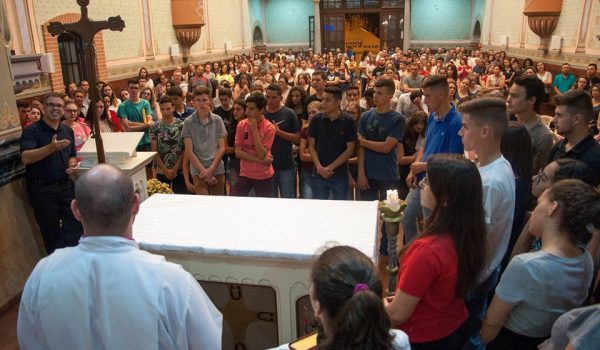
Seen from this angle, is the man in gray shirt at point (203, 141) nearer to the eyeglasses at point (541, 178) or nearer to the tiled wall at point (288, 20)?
the eyeglasses at point (541, 178)

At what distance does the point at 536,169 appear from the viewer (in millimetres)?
3475

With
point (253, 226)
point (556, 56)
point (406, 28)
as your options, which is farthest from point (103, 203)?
point (406, 28)

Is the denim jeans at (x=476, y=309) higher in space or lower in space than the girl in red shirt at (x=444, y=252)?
lower

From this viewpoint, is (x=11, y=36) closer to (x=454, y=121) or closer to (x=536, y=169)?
(x=454, y=121)

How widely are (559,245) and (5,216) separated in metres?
3.44

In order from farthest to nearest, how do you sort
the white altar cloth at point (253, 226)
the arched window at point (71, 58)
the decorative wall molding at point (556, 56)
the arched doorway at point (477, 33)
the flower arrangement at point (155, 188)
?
the arched doorway at point (477, 33) < the decorative wall molding at point (556, 56) < the arched window at point (71, 58) < the flower arrangement at point (155, 188) < the white altar cloth at point (253, 226)

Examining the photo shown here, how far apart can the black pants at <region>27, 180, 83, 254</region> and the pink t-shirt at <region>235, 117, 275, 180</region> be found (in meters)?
1.45

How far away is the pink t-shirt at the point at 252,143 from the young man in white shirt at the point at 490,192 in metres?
2.18

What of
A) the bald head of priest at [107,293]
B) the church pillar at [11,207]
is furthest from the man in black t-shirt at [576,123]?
the church pillar at [11,207]

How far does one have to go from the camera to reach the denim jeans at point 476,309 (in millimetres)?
2113

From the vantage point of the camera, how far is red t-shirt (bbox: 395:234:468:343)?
1.73 metres

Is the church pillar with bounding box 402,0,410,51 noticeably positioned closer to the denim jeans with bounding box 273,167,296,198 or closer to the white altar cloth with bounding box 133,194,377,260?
the denim jeans with bounding box 273,167,296,198

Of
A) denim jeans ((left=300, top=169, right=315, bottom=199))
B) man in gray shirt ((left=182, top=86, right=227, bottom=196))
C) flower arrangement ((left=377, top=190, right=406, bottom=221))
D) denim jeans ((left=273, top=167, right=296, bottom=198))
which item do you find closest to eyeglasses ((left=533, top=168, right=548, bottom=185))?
flower arrangement ((left=377, top=190, right=406, bottom=221))

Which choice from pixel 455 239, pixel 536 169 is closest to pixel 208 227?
pixel 455 239
